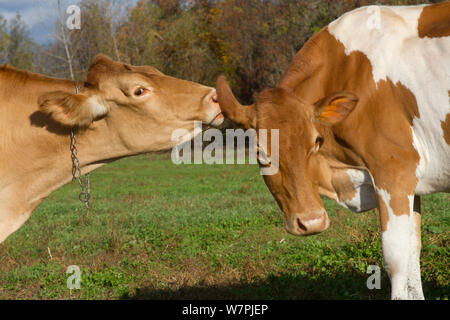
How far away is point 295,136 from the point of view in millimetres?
4109

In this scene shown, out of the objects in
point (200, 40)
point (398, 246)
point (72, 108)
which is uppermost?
point (200, 40)

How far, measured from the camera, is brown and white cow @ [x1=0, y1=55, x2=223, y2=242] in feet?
13.1

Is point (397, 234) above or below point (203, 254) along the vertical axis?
below

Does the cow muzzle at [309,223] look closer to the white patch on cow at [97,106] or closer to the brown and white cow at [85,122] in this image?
the brown and white cow at [85,122]

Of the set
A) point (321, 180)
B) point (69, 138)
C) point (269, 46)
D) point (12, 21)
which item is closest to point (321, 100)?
point (321, 180)

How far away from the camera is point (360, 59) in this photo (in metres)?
4.41

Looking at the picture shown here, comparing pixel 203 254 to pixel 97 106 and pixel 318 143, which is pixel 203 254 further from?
pixel 97 106

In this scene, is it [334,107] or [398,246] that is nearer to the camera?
[398,246]

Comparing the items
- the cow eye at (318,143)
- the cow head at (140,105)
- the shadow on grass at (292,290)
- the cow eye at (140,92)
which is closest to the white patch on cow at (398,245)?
the cow eye at (318,143)

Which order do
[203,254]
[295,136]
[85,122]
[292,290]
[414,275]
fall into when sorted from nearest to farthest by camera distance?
[85,122] < [295,136] < [414,275] < [292,290] < [203,254]

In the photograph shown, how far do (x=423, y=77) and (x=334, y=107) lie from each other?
0.73 meters

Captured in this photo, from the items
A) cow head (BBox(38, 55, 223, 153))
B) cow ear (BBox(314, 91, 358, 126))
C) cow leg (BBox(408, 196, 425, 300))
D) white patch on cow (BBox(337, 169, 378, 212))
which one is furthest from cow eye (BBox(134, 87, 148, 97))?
cow leg (BBox(408, 196, 425, 300))

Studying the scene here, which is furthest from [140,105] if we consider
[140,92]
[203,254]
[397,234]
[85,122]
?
[203,254]
